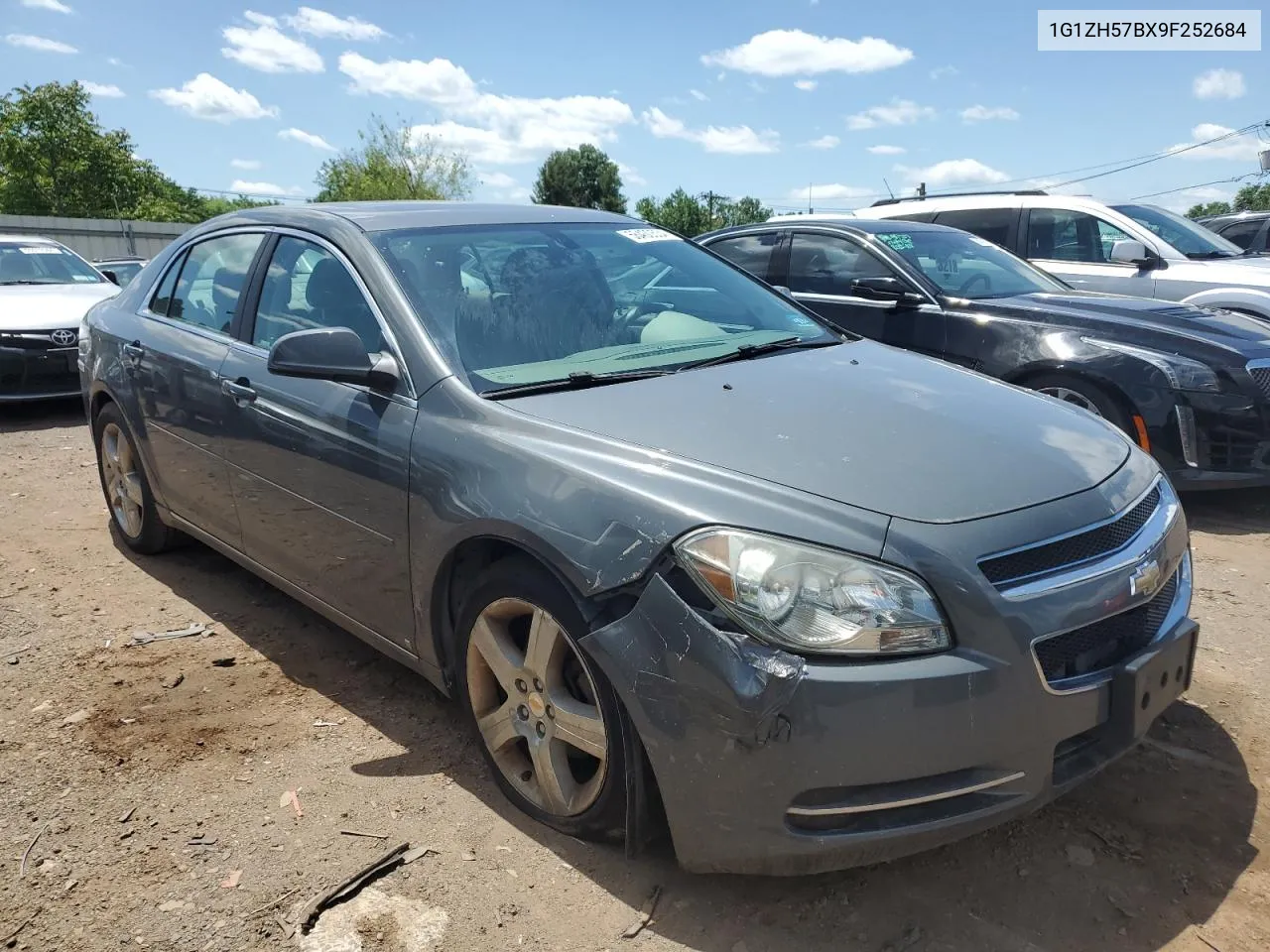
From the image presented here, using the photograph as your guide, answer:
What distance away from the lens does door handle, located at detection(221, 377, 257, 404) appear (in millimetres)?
3512

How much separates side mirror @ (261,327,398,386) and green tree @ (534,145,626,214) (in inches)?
3048

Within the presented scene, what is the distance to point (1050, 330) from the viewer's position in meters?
5.58

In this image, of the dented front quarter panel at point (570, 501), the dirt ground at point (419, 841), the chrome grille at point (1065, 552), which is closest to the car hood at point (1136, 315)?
the dirt ground at point (419, 841)

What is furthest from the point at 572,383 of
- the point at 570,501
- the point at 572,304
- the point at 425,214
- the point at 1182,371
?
the point at 1182,371

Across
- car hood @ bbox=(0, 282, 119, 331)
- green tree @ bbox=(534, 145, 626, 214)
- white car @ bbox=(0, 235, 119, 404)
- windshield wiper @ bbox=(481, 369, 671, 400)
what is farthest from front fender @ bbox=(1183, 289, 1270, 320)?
green tree @ bbox=(534, 145, 626, 214)

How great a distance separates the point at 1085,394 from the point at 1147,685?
360cm

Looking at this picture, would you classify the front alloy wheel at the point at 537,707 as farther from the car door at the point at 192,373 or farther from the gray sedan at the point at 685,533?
the car door at the point at 192,373

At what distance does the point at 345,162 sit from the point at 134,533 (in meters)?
54.0

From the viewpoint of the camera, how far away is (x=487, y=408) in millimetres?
2697

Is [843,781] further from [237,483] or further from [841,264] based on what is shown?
[841,264]

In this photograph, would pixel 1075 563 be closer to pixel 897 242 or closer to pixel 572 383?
pixel 572 383

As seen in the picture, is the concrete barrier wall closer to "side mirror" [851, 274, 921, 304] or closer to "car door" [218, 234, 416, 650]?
"side mirror" [851, 274, 921, 304]

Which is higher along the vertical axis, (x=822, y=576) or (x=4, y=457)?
(x=822, y=576)

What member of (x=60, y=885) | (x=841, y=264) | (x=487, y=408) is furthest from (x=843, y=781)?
(x=841, y=264)
